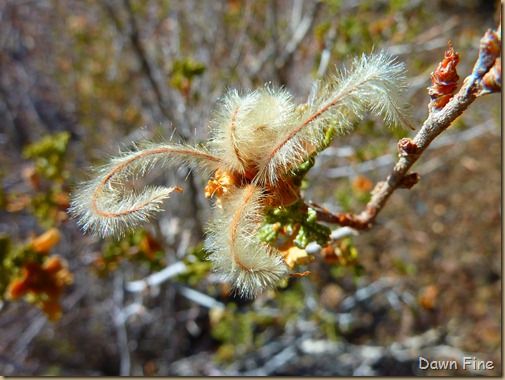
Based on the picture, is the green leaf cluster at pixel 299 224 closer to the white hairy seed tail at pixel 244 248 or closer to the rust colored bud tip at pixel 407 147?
the white hairy seed tail at pixel 244 248

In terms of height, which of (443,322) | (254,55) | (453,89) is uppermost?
(453,89)

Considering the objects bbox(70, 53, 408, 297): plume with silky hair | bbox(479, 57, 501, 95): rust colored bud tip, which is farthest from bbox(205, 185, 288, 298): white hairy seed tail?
bbox(479, 57, 501, 95): rust colored bud tip

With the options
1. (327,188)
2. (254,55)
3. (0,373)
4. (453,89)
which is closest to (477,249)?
(327,188)

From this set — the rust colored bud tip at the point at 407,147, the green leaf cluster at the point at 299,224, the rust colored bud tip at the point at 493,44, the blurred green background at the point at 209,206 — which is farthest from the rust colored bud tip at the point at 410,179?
the blurred green background at the point at 209,206

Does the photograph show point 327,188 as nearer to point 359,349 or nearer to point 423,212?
point 423,212

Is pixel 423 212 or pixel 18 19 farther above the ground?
pixel 18 19

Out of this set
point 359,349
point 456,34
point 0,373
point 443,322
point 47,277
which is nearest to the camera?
point 47,277
